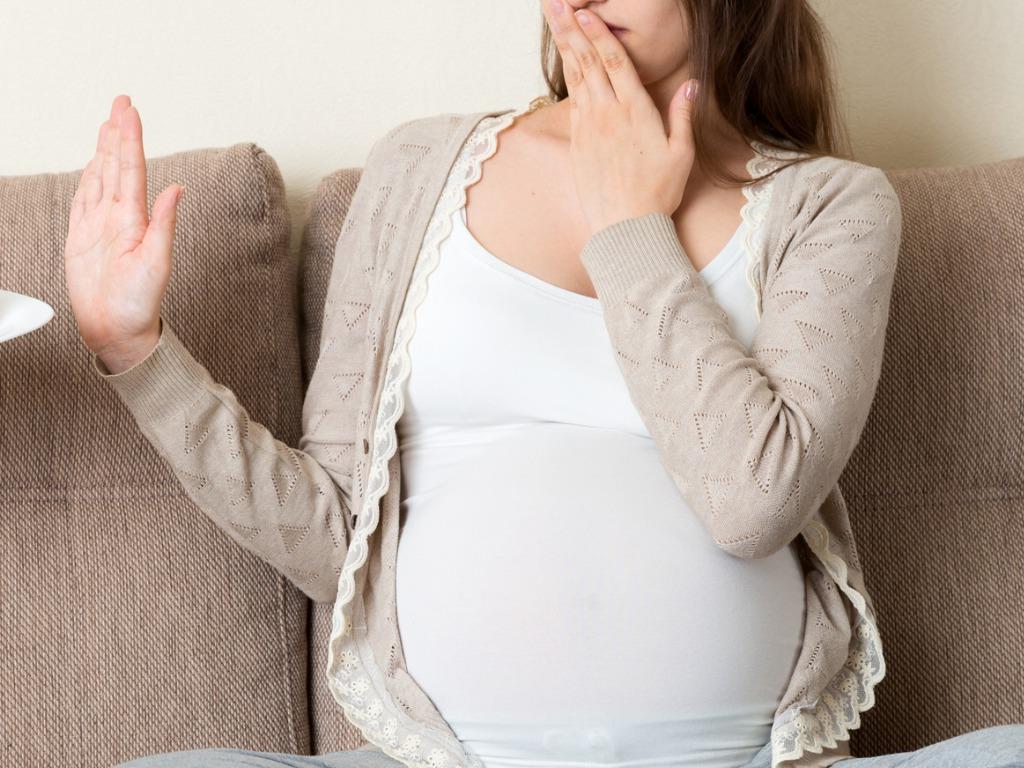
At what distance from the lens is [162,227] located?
1.10m

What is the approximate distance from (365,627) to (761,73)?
735 mm

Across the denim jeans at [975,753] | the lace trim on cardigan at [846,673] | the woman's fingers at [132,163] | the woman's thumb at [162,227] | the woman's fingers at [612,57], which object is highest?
the woman's fingers at [612,57]

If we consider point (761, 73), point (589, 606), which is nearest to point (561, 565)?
point (589, 606)

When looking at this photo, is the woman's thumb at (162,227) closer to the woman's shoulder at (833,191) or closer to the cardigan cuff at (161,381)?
the cardigan cuff at (161,381)

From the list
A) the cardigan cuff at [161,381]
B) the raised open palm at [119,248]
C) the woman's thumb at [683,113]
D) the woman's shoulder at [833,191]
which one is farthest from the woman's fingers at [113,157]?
the woman's shoulder at [833,191]

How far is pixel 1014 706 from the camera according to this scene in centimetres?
135

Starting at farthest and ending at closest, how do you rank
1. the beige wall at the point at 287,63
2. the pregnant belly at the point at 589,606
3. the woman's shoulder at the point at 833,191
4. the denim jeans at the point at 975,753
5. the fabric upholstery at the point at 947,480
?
the beige wall at the point at 287,63 < the fabric upholstery at the point at 947,480 < the woman's shoulder at the point at 833,191 < the pregnant belly at the point at 589,606 < the denim jeans at the point at 975,753

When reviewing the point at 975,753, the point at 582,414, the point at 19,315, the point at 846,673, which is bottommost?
the point at 846,673

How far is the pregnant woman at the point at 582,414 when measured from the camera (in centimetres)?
107

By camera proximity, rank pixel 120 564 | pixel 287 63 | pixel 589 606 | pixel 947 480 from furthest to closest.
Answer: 1. pixel 287 63
2. pixel 947 480
3. pixel 120 564
4. pixel 589 606

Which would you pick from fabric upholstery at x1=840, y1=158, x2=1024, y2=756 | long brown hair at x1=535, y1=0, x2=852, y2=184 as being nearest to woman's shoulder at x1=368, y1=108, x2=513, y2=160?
long brown hair at x1=535, y1=0, x2=852, y2=184

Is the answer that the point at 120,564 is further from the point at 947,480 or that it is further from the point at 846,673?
the point at 947,480

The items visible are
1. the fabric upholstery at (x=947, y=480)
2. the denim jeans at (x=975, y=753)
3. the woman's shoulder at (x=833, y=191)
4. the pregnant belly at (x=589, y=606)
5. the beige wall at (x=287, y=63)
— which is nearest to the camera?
the denim jeans at (x=975, y=753)

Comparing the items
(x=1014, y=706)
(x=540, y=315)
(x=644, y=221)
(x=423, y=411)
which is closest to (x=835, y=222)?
(x=644, y=221)
